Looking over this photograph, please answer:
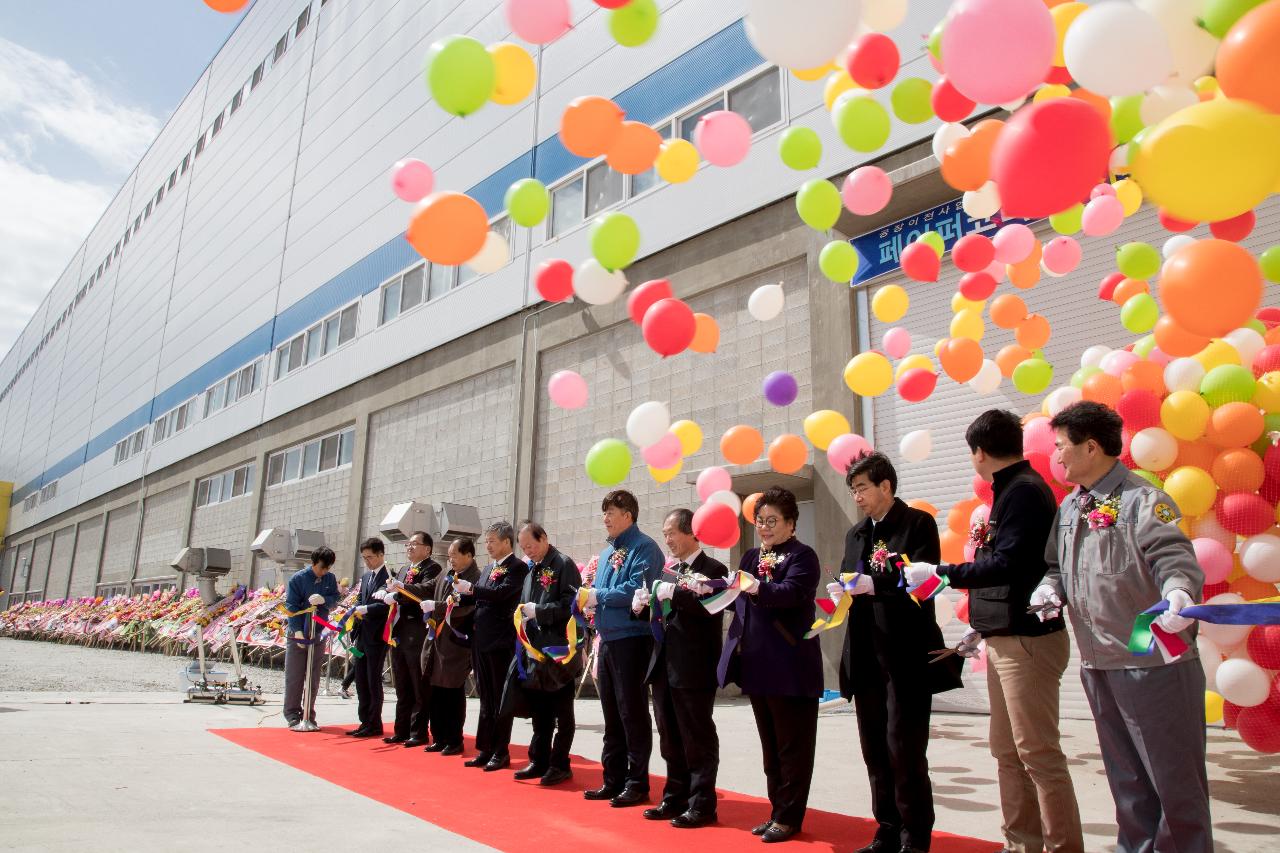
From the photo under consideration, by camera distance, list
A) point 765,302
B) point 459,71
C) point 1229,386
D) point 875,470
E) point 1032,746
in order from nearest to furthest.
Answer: point 1032,746 < point 875,470 < point 459,71 < point 1229,386 < point 765,302

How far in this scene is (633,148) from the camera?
15.5 feet

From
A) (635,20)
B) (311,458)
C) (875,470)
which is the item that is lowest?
(875,470)

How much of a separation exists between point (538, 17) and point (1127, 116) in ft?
9.22

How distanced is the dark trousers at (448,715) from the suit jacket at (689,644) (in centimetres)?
226

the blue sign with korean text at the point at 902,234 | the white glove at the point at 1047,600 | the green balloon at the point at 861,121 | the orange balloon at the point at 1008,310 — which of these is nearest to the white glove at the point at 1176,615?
the white glove at the point at 1047,600

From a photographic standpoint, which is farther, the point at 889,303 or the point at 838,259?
the point at 889,303

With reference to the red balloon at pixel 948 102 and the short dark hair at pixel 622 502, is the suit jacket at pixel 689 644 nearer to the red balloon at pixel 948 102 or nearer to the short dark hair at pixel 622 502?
the short dark hair at pixel 622 502

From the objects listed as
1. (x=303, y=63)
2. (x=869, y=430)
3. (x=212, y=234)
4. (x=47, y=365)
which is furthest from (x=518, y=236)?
(x=47, y=365)

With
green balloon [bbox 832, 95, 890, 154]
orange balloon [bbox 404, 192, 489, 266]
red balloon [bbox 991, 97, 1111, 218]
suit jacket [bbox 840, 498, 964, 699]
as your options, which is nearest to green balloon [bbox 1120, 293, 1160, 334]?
green balloon [bbox 832, 95, 890, 154]

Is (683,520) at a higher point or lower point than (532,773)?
higher

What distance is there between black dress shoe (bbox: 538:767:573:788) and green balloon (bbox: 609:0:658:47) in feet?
13.0

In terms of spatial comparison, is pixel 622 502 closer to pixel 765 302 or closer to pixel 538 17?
pixel 765 302

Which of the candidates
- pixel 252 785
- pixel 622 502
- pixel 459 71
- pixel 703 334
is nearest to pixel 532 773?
pixel 252 785

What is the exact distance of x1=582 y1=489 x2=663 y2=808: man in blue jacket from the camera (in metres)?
4.31
